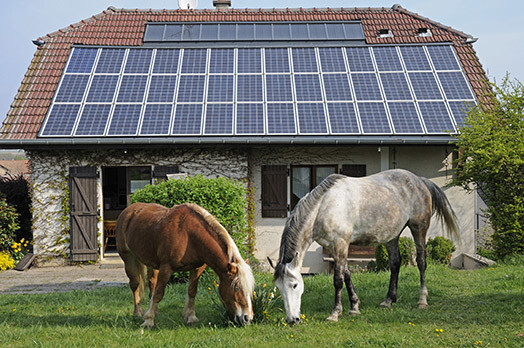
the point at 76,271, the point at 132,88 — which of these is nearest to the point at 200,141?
the point at 132,88

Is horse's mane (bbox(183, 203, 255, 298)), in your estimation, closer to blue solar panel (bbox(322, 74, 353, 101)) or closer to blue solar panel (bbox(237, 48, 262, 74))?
blue solar panel (bbox(322, 74, 353, 101))

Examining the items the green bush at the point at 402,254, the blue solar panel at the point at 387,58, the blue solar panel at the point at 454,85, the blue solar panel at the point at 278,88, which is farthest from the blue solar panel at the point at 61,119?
the blue solar panel at the point at 454,85

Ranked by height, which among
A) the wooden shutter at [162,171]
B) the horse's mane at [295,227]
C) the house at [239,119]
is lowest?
the horse's mane at [295,227]

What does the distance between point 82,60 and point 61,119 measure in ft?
9.67

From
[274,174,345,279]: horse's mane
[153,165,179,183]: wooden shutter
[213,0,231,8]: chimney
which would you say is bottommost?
[274,174,345,279]: horse's mane

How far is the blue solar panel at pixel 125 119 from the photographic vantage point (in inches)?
501

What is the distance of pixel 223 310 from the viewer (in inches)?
258

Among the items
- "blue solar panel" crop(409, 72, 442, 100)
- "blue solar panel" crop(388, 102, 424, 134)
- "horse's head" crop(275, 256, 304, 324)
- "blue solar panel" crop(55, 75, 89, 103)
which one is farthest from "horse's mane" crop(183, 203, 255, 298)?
"blue solar panel" crop(409, 72, 442, 100)

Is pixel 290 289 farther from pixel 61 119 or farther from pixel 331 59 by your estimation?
pixel 331 59

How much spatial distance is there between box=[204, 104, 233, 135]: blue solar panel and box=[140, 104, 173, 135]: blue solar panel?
3.37 feet

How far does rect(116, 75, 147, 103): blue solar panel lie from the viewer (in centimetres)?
1388

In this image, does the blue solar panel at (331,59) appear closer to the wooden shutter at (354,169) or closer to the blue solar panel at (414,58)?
the blue solar panel at (414,58)

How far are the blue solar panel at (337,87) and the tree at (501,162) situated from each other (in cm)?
338

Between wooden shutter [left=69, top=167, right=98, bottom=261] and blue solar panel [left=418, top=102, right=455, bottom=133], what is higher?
blue solar panel [left=418, top=102, right=455, bottom=133]
